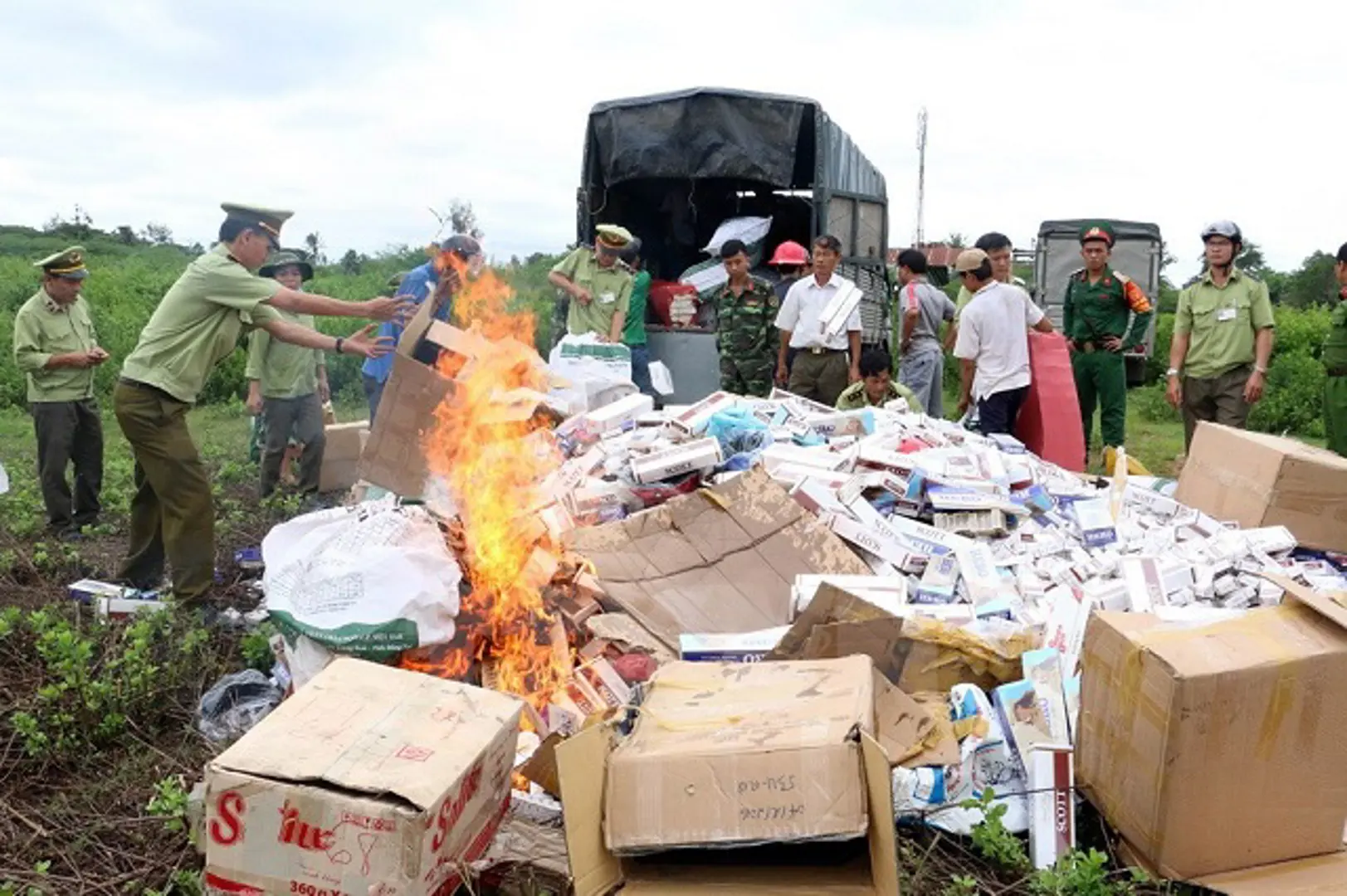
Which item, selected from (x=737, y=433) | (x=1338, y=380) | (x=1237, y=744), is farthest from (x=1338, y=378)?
(x=1237, y=744)

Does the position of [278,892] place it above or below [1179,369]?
below

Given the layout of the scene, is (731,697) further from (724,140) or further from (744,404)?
(724,140)

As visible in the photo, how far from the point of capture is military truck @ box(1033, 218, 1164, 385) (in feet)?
42.4

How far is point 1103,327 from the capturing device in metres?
7.21

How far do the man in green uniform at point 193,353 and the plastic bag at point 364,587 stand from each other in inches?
45.7

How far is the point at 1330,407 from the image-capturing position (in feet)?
21.7

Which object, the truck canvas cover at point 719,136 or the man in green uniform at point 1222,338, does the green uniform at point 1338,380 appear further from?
the truck canvas cover at point 719,136

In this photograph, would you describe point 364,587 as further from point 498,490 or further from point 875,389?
point 875,389

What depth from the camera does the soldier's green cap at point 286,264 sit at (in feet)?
23.7

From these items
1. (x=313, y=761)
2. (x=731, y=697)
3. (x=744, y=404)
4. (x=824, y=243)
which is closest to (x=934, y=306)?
(x=824, y=243)

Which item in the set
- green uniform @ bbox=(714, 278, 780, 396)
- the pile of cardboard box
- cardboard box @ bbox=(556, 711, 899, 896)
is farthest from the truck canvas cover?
cardboard box @ bbox=(556, 711, 899, 896)

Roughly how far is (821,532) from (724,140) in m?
5.07

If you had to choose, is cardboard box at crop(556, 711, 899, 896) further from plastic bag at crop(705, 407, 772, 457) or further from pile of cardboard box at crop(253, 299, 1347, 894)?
plastic bag at crop(705, 407, 772, 457)

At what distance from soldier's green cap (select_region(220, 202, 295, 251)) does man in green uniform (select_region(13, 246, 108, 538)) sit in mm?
2446
